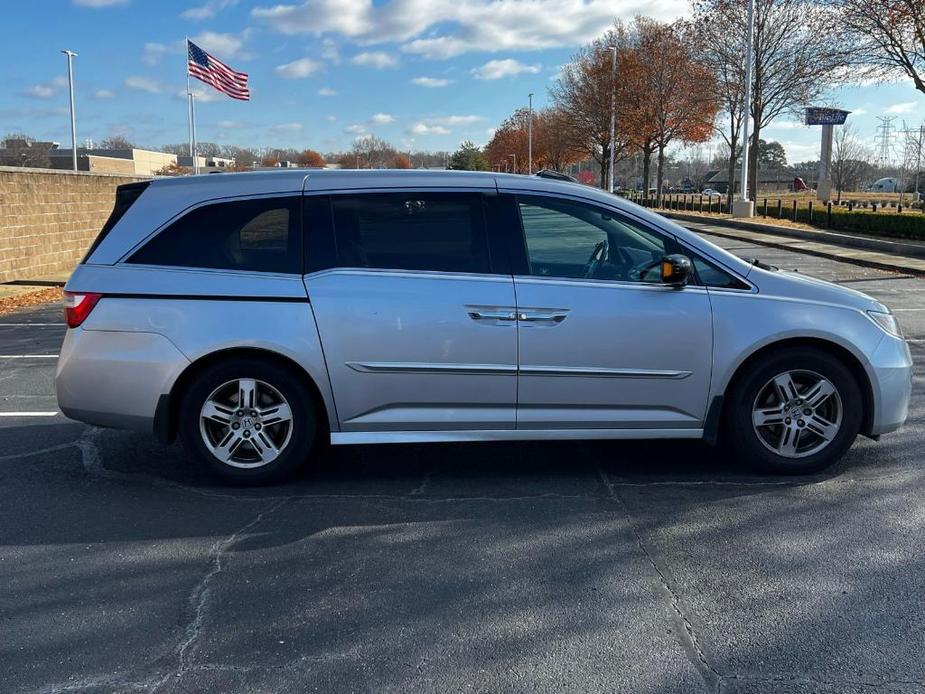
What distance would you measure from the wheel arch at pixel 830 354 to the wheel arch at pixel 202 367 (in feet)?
7.80

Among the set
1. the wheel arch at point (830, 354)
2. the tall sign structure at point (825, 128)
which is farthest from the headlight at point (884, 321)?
the tall sign structure at point (825, 128)

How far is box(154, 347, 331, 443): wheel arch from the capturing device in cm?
458

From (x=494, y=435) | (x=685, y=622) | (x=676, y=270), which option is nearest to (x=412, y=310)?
(x=494, y=435)

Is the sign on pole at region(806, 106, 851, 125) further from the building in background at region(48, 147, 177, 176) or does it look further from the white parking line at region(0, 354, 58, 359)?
the building in background at region(48, 147, 177, 176)

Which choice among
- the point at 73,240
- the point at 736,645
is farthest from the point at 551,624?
the point at 73,240

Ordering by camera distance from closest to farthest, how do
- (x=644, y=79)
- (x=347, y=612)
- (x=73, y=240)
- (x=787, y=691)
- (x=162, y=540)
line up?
(x=787, y=691), (x=347, y=612), (x=162, y=540), (x=73, y=240), (x=644, y=79)

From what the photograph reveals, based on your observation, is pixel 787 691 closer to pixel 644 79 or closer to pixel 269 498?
pixel 269 498

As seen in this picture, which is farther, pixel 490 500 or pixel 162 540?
Answer: pixel 490 500

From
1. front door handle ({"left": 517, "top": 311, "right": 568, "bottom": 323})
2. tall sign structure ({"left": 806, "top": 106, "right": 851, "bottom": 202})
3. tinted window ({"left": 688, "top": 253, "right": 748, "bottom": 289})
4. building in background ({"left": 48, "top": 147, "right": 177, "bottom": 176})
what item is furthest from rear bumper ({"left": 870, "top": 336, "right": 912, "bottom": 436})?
building in background ({"left": 48, "top": 147, "right": 177, "bottom": 176})

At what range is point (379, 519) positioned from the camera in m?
4.30

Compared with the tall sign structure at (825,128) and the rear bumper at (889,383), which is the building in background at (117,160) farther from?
the rear bumper at (889,383)

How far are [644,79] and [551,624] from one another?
46033 millimetres

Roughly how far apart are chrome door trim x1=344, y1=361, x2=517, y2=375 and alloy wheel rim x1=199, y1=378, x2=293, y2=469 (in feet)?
1.73

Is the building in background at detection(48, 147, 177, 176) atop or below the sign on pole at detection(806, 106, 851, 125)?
atop
